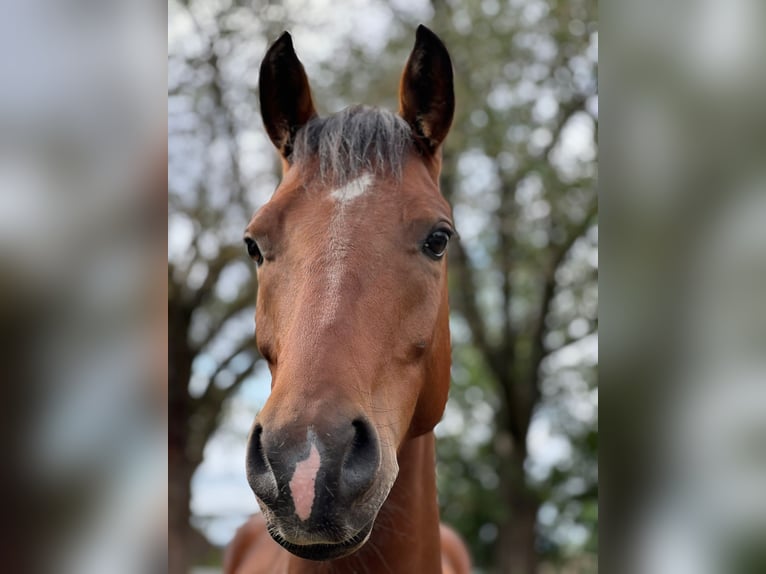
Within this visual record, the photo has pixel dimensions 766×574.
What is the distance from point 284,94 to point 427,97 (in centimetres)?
56

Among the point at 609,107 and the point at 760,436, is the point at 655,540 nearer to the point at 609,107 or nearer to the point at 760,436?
the point at 760,436

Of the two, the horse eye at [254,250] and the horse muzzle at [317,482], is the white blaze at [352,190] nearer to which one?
the horse eye at [254,250]

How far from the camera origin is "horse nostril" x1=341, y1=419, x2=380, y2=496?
174cm

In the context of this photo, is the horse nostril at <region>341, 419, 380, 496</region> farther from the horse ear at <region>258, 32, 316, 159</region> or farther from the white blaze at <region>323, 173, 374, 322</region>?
the horse ear at <region>258, 32, 316, 159</region>

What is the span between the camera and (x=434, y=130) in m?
2.77

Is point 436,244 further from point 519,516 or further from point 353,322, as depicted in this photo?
point 519,516

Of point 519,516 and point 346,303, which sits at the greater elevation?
point 346,303

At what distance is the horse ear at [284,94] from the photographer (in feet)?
8.87

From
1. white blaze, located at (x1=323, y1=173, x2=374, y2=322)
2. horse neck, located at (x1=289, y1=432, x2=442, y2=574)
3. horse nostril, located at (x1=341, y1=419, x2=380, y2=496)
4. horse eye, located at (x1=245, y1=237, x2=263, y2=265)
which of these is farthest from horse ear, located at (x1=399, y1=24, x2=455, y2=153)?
horse nostril, located at (x1=341, y1=419, x2=380, y2=496)

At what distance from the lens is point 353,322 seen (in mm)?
2006

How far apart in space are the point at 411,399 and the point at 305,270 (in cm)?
54

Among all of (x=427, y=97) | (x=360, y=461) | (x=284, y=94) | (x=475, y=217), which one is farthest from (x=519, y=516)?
(x=360, y=461)

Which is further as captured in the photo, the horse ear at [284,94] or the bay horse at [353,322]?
the horse ear at [284,94]

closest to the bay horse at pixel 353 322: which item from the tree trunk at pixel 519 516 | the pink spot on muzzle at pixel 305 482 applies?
the pink spot on muzzle at pixel 305 482
